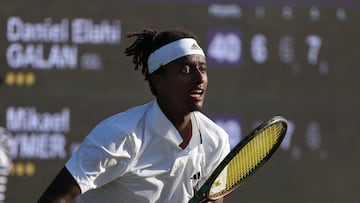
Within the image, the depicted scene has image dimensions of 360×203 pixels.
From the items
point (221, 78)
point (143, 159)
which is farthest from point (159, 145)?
point (221, 78)

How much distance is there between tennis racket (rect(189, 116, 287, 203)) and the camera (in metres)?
3.64

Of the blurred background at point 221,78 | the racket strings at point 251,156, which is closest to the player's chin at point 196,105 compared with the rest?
the racket strings at point 251,156

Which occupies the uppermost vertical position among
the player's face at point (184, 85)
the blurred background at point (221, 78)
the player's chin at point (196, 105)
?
the player's face at point (184, 85)

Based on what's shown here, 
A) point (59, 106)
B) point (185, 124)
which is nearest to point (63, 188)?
point (185, 124)

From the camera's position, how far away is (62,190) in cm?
348

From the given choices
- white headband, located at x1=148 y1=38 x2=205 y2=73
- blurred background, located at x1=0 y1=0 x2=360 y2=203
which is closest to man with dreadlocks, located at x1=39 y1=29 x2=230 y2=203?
white headband, located at x1=148 y1=38 x2=205 y2=73

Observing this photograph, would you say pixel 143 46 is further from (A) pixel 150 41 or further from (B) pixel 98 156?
(B) pixel 98 156

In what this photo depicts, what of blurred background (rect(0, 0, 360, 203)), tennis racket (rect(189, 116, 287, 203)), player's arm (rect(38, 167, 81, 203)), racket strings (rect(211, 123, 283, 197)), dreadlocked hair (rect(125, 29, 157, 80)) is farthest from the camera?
blurred background (rect(0, 0, 360, 203))

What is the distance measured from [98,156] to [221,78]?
2901 millimetres

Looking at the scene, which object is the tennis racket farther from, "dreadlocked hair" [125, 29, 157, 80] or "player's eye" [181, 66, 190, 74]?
"dreadlocked hair" [125, 29, 157, 80]

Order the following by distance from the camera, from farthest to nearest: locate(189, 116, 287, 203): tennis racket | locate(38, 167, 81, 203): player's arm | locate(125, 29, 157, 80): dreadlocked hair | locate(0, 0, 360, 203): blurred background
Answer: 1. locate(0, 0, 360, 203): blurred background
2. locate(125, 29, 157, 80): dreadlocked hair
3. locate(189, 116, 287, 203): tennis racket
4. locate(38, 167, 81, 203): player's arm

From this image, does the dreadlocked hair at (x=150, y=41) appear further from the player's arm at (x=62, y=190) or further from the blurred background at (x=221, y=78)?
the blurred background at (x=221, y=78)

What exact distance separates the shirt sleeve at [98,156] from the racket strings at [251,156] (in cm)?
37

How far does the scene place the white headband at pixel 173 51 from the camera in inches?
147
